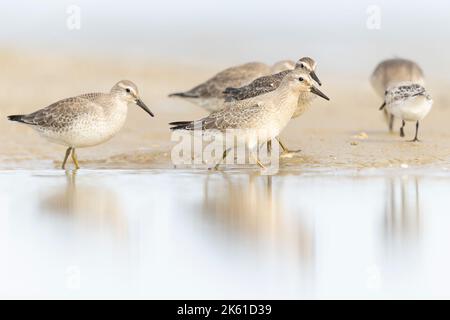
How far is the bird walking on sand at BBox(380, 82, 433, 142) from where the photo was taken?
45.1 ft

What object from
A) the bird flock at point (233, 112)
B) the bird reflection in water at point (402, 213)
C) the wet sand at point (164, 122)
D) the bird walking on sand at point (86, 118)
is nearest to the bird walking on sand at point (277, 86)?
the bird flock at point (233, 112)

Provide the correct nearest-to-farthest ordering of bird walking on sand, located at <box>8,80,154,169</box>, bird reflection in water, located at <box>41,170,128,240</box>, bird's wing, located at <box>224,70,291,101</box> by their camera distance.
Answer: bird reflection in water, located at <box>41,170,128,240</box> → bird walking on sand, located at <box>8,80,154,169</box> → bird's wing, located at <box>224,70,291,101</box>

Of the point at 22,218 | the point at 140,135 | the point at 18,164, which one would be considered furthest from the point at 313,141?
the point at 22,218

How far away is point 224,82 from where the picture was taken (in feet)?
49.8

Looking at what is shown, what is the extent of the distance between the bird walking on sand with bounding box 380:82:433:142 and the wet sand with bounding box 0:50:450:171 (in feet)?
1.31

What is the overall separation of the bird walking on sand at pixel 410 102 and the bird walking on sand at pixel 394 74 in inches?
69.8

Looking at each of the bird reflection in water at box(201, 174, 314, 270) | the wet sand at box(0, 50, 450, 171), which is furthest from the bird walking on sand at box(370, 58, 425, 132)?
the bird reflection in water at box(201, 174, 314, 270)

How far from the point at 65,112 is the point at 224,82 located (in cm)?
355

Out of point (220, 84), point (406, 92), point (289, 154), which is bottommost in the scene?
point (289, 154)

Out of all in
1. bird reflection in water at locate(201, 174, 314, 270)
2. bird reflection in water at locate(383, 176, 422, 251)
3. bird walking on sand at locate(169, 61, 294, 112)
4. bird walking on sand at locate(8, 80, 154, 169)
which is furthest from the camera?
bird walking on sand at locate(169, 61, 294, 112)

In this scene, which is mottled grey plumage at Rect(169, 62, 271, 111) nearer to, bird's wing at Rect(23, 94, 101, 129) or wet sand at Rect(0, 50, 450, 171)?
wet sand at Rect(0, 50, 450, 171)

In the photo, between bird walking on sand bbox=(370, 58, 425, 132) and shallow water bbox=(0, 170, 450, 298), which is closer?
shallow water bbox=(0, 170, 450, 298)

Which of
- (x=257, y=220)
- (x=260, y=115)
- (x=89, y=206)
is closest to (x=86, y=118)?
(x=260, y=115)

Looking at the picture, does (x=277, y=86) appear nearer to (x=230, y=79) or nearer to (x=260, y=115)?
(x=260, y=115)
